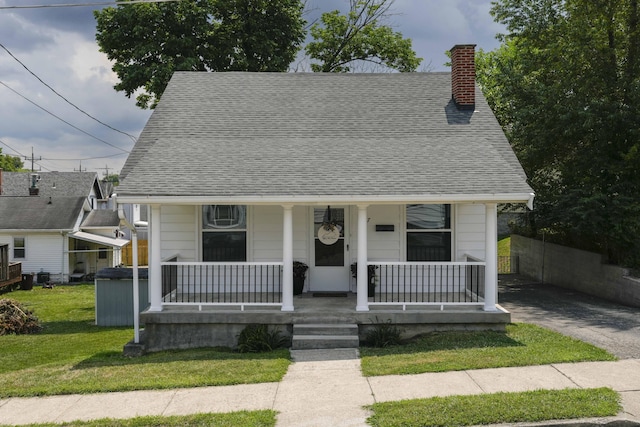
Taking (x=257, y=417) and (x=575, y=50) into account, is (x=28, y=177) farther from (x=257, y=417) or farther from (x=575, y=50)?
(x=257, y=417)

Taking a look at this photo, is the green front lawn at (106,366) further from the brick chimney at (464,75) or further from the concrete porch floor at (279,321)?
the brick chimney at (464,75)

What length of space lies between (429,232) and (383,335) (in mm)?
3348

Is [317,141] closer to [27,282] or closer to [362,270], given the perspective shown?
[362,270]

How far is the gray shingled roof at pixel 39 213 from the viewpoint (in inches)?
1152

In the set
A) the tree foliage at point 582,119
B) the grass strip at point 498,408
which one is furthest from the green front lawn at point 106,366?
the tree foliage at point 582,119

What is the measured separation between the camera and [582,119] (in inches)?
638

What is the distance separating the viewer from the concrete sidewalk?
674 cm

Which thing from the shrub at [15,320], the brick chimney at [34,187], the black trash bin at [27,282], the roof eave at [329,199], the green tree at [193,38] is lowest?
the black trash bin at [27,282]

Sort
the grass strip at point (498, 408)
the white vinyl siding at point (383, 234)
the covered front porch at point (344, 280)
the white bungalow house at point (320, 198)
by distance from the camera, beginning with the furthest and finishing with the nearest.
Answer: the white vinyl siding at point (383, 234) < the covered front porch at point (344, 280) < the white bungalow house at point (320, 198) < the grass strip at point (498, 408)

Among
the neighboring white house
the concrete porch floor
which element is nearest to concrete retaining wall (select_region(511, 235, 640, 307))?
the concrete porch floor

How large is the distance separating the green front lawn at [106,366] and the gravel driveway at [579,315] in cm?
554

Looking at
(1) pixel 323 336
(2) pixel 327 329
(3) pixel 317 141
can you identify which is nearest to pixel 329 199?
(2) pixel 327 329

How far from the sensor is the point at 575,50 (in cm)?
1702

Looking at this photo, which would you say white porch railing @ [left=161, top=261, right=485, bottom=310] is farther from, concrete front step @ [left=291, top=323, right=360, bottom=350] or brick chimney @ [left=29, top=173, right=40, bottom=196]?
brick chimney @ [left=29, top=173, right=40, bottom=196]
